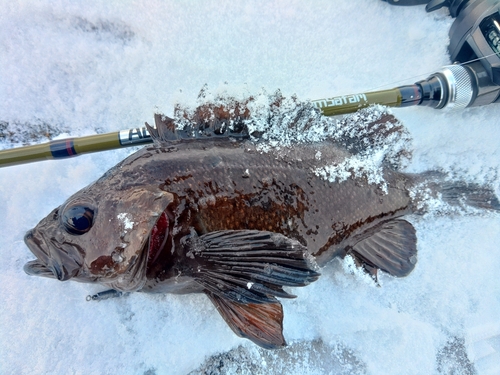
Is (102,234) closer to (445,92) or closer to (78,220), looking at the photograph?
(78,220)

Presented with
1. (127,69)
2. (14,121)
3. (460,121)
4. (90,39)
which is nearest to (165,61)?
(127,69)

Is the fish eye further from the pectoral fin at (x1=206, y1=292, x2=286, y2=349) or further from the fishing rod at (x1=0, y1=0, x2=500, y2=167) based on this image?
the pectoral fin at (x1=206, y1=292, x2=286, y2=349)

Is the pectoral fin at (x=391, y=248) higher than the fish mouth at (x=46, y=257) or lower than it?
lower

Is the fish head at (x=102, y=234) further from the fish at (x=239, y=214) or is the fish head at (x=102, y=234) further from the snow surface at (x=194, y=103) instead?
the snow surface at (x=194, y=103)

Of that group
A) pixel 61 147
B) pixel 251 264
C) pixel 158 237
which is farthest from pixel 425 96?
pixel 61 147

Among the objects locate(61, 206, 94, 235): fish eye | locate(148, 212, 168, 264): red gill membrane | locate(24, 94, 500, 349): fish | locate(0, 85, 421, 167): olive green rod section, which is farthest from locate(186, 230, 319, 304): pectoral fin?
locate(0, 85, 421, 167): olive green rod section

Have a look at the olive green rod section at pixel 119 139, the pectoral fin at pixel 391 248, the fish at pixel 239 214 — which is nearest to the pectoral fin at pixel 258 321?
the fish at pixel 239 214
